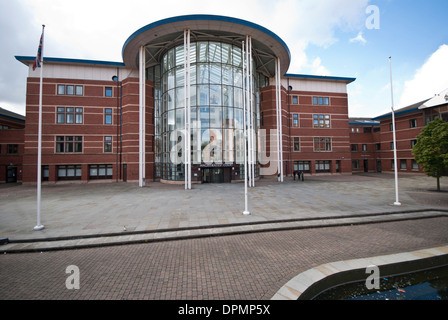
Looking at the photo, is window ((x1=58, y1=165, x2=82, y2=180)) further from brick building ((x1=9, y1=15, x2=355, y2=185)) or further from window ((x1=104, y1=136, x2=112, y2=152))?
window ((x1=104, y1=136, x2=112, y2=152))

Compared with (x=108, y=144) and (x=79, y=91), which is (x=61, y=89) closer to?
(x=79, y=91)

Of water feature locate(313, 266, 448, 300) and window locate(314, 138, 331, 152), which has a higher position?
window locate(314, 138, 331, 152)

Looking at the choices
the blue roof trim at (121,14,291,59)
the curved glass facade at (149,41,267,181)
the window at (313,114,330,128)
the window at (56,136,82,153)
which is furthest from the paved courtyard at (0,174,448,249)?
the window at (313,114,330,128)

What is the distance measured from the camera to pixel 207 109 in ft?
77.4

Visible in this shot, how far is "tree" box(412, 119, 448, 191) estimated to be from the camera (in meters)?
14.1

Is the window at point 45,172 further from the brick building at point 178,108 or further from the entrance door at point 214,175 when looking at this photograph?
the entrance door at point 214,175

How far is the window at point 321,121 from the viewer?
3456cm

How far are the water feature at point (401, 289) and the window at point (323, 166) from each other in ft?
102

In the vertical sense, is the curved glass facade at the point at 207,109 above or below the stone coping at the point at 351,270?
above

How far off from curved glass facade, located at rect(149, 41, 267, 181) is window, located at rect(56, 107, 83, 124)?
43.7 ft

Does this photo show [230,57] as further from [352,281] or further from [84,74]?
[352,281]

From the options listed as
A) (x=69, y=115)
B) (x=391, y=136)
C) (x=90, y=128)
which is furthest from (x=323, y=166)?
(x=69, y=115)

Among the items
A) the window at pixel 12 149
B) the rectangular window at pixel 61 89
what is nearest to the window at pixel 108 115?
the rectangular window at pixel 61 89
